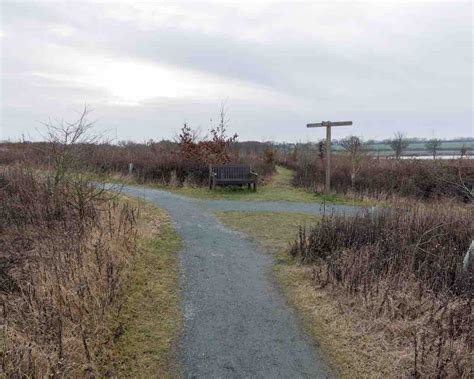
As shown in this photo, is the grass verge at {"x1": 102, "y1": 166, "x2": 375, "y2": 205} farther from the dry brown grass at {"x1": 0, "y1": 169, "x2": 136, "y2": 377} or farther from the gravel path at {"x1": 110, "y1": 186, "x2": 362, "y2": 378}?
the dry brown grass at {"x1": 0, "y1": 169, "x2": 136, "y2": 377}

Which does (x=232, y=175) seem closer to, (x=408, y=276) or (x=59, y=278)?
(x=408, y=276)

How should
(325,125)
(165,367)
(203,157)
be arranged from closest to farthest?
(165,367), (325,125), (203,157)

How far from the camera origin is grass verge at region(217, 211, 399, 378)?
119 inches

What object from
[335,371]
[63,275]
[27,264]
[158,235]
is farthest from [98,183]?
[335,371]

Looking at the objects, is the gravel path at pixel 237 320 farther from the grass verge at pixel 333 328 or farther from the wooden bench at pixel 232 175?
the wooden bench at pixel 232 175

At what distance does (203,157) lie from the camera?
16266 millimetres

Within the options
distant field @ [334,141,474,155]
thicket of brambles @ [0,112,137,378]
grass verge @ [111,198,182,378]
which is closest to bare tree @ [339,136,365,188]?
distant field @ [334,141,474,155]

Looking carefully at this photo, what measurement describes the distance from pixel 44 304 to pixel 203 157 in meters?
13.2

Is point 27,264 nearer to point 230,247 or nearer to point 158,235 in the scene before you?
point 158,235

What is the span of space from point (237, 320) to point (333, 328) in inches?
41.6

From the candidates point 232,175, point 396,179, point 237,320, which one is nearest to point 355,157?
point 396,179

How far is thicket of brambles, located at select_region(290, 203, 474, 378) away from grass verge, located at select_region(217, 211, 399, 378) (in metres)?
0.14

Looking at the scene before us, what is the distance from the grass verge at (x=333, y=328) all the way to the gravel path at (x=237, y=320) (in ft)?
0.51

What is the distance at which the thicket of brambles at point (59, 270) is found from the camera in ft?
9.19
